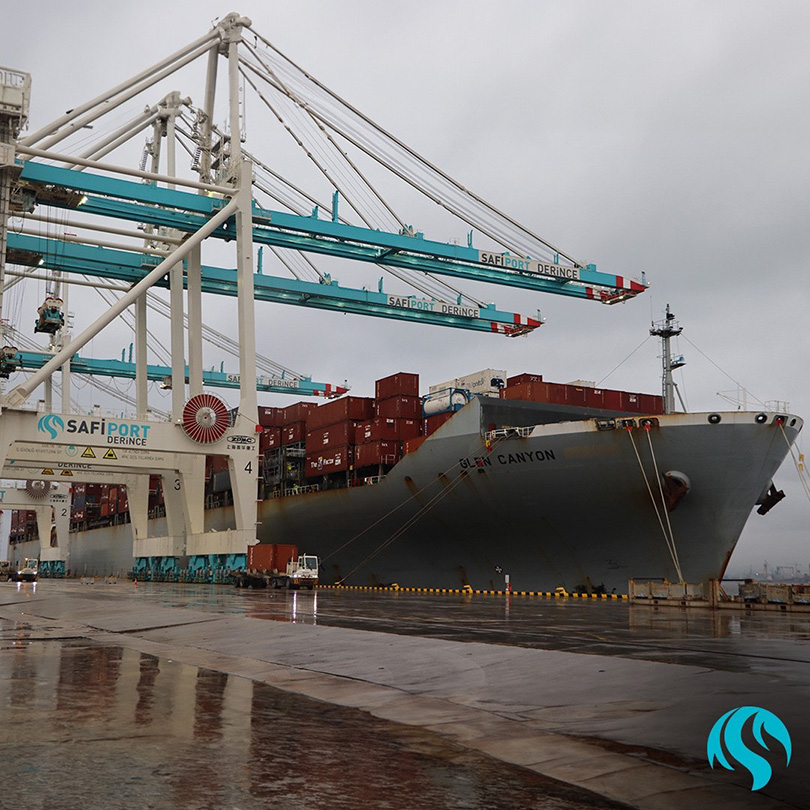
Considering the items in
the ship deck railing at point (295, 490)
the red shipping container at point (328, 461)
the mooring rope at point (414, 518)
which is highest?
the red shipping container at point (328, 461)

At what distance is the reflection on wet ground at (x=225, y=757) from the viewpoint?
4.99 metres

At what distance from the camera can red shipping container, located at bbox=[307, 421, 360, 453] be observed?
4178 centimetres

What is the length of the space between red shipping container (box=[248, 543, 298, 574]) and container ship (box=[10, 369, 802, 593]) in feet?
9.44

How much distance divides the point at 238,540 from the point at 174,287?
14565 mm

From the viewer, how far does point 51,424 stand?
37.3 m

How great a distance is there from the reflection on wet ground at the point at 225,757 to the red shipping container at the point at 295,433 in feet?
125

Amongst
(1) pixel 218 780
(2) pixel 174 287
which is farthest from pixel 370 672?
(2) pixel 174 287

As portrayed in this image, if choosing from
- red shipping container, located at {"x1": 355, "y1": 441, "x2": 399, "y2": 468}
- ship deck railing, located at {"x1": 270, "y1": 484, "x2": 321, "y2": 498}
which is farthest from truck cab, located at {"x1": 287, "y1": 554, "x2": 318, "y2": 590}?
ship deck railing, located at {"x1": 270, "y1": 484, "x2": 321, "y2": 498}

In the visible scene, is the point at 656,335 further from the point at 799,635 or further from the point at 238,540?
the point at 799,635

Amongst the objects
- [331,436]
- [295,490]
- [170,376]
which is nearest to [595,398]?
[331,436]

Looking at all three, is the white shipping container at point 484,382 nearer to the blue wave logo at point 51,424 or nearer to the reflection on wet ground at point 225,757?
the blue wave logo at point 51,424

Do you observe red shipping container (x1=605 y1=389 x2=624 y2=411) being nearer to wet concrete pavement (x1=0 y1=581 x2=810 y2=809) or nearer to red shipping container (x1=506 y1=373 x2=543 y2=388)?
red shipping container (x1=506 y1=373 x2=543 y2=388)

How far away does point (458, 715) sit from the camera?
7.93 metres

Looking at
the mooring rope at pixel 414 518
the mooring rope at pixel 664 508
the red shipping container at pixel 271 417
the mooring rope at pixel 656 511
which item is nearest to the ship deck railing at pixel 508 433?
the mooring rope at pixel 414 518
